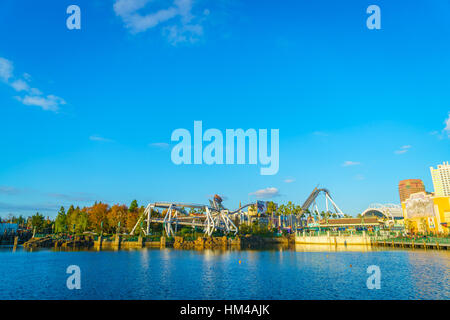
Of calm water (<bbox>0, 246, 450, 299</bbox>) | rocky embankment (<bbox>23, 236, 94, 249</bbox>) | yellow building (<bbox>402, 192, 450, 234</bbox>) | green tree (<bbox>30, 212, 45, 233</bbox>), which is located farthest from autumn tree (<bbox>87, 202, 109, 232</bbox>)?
yellow building (<bbox>402, 192, 450, 234</bbox>)

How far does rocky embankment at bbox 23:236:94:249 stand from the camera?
322 ft

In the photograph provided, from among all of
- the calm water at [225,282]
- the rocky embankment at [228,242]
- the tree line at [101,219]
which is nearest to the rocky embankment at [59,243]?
the tree line at [101,219]

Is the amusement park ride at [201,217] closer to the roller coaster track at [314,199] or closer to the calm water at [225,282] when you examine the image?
the roller coaster track at [314,199]

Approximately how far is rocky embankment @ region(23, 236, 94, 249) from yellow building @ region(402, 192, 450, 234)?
123m

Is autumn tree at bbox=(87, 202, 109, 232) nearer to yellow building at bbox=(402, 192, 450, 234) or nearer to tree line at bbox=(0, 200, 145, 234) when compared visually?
tree line at bbox=(0, 200, 145, 234)

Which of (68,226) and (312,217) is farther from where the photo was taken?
(312,217)

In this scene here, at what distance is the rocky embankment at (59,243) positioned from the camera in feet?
322

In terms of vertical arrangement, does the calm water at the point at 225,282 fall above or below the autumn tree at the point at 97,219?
below

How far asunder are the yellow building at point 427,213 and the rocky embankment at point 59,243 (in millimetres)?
122766

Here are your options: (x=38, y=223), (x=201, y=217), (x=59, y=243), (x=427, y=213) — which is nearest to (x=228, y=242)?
(x=201, y=217)
